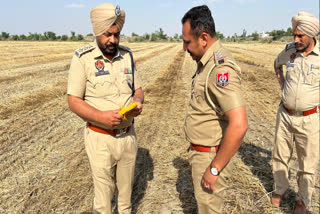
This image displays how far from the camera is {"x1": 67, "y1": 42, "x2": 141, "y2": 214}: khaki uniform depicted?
232 cm

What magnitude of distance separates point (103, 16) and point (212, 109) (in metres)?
1.30

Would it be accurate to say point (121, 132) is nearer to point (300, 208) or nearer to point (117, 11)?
point (117, 11)

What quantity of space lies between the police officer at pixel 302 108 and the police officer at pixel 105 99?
198 cm

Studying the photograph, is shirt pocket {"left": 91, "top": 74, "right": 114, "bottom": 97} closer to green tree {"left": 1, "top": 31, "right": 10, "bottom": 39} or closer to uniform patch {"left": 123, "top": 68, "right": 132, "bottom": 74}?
uniform patch {"left": 123, "top": 68, "right": 132, "bottom": 74}

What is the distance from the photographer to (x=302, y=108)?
119 inches

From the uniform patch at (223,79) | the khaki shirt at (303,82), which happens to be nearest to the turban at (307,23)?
the khaki shirt at (303,82)

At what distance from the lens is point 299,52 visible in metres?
3.07

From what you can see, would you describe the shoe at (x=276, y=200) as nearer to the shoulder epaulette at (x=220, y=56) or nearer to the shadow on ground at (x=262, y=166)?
the shadow on ground at (x=262, y=166)

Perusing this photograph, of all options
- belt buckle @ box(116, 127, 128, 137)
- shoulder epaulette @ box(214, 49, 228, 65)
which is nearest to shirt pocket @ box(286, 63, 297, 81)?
shoulder epaulette @ box(214, 49, 228, 65)

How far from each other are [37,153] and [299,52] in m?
4.55

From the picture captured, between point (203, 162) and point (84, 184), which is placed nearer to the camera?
point (203, 162)

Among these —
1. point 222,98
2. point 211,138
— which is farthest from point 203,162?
point 222,98

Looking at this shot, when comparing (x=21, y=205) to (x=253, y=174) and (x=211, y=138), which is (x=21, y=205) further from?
(x=253, y=174)

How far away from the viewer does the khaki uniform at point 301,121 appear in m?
2.98
